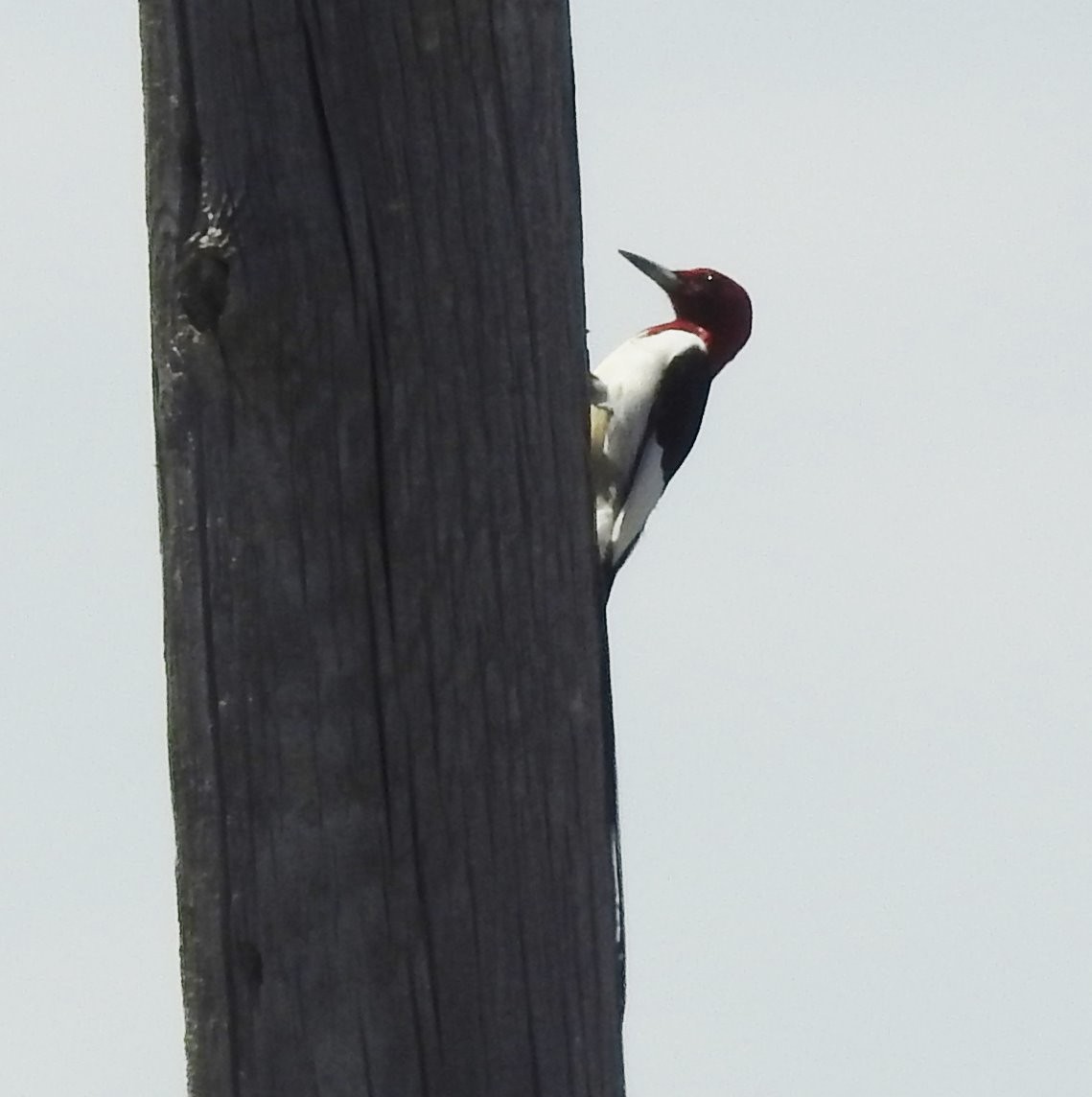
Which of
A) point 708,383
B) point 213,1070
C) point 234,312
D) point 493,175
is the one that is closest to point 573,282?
point 493,175

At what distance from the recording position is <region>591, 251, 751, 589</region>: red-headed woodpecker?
532cm

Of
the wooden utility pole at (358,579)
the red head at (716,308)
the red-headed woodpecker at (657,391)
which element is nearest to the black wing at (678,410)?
the red-headed woodpecker at (657,391)

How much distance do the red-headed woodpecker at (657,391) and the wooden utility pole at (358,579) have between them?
2.10 meters

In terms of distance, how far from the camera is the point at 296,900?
2.09 m

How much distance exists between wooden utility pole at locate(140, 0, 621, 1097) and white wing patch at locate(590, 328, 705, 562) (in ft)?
7.91

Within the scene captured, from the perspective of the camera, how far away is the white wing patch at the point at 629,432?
5188 mm

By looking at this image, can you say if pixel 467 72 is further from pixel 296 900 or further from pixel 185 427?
pixel 296 900

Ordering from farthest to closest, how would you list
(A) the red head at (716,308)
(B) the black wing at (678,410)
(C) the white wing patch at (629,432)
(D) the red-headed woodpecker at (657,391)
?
(A) the red head at (716,308), (B) the black wing at (678,410), (D) the red-headed woodpecker at (657,391), (C) the white wing patch at (629,432)

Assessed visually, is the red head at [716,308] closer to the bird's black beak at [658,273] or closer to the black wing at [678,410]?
the bird's black beak at [658,273]

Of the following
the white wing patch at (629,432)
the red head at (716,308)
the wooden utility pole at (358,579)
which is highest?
the red head at (716,308)

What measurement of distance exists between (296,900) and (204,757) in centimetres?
17

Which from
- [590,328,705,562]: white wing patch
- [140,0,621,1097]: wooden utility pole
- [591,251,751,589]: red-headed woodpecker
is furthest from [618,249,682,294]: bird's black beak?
[140,0,621,1097]: wooden utility pole

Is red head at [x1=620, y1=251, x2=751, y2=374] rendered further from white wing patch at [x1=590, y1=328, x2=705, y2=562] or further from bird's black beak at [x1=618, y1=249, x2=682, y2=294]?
white wing patch at [x1=590, y1=328, x2=705, y2=562]

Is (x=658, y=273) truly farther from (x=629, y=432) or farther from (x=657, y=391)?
(x=629, y=432)
